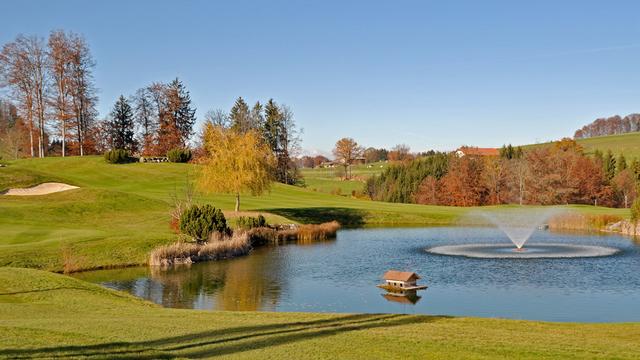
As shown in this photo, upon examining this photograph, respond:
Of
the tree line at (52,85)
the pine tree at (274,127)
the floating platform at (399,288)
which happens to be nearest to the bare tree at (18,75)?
the tree line at (52,85)

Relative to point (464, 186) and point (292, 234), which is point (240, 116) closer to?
point (464, 186)

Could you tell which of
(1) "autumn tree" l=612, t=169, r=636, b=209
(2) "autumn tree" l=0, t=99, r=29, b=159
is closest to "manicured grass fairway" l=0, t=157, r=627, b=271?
(2) "autumn tree" l=0, t=99, r=29, b=159

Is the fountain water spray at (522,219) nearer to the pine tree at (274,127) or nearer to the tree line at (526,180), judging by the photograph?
the tree line at (526,180)

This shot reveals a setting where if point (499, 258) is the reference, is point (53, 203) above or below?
above

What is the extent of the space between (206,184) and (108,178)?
24179 mm

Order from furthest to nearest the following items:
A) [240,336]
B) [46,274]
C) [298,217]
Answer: [298,217], [46,274], [240,336]

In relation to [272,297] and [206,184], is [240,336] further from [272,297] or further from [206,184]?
[206,184]

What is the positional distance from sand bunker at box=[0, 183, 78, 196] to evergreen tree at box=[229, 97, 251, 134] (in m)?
55.6

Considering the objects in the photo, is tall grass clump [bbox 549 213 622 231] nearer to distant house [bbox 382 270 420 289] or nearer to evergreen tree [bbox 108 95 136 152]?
distant house [bbox 382 270 420 289]

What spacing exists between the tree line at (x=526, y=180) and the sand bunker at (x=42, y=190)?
7043cm

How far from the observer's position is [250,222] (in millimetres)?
50125

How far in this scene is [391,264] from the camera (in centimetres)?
3716

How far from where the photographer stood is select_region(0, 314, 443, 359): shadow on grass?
1194 centimetres

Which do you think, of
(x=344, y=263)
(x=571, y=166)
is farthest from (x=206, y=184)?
(x=571, y=166)
